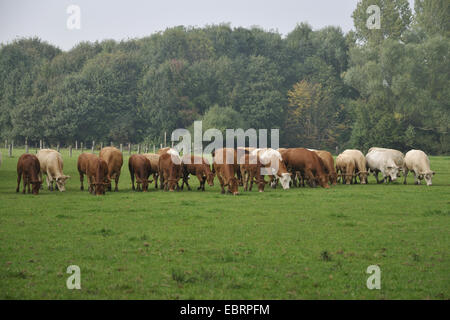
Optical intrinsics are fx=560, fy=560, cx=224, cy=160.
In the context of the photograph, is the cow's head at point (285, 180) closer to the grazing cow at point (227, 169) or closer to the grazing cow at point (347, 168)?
the grazing cow at point (227, 169)

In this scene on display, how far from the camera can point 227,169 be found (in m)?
22.5

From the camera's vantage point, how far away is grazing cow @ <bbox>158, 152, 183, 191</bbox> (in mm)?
24062

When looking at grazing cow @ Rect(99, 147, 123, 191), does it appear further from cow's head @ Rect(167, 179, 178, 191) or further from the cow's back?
cow's head @ Rect(167, 179, 178, 191)

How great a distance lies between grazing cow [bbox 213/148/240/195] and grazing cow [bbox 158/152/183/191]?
171cm

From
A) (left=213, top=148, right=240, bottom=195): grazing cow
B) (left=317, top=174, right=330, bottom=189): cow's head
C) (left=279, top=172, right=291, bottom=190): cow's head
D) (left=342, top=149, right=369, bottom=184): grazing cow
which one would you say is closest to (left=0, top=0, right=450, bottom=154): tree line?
(left=342, top=149, right=369, bottom=184): grazing cow

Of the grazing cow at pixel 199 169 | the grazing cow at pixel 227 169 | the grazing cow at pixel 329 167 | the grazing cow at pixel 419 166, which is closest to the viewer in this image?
the grazing cow at pixel 227 169

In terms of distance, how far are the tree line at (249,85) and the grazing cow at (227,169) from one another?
4653 cm

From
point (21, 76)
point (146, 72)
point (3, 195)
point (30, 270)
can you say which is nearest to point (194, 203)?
point (3, 195)

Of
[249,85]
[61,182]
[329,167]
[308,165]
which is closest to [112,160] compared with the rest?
[61,182]

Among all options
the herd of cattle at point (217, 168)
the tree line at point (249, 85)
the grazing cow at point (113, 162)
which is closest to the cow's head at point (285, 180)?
the herd of cattle at point (217, 168)

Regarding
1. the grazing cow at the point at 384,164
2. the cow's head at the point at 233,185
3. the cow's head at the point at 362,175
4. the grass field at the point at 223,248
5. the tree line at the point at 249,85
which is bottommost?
the grass field at the point at 223,248

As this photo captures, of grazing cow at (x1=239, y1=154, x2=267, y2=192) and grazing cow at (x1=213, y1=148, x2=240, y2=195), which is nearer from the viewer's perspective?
grazing cow at (x1=213, y1=148, x2=240, y2=195)

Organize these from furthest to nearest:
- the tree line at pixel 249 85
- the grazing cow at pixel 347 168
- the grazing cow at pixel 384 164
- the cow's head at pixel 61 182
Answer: the tree line at pixel 249 85 < the grazing cow at pixel 384 164 < the grazing cow at pixel 347 168 < the cow's head at pixel 61 182

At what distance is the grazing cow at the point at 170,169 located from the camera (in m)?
24.1
